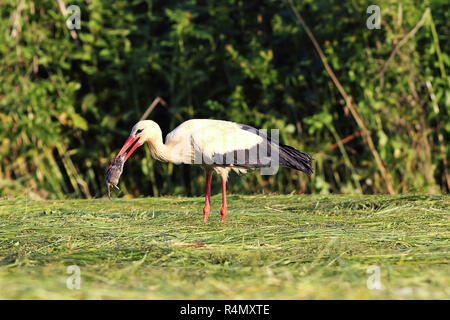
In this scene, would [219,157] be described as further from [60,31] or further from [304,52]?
[60,31]

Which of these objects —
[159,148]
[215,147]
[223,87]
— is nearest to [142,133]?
[159,148]

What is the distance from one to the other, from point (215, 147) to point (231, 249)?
1764 mm

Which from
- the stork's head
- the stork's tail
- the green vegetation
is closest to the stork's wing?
the stork's tail

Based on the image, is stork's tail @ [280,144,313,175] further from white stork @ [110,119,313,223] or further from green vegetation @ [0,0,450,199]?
green vegetation @ [0,0,450,199]

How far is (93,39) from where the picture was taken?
8578 millimetres

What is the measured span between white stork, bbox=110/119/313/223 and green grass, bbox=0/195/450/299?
15.3 inches

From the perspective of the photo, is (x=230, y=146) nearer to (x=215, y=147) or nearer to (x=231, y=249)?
(x=215, y=147)

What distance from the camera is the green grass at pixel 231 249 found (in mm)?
2963

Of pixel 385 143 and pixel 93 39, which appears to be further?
pixel 93 39

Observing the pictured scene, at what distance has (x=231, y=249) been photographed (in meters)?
3.96

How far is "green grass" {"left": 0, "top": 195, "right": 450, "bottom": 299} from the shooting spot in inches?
117

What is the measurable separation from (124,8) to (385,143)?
11.9 ft
